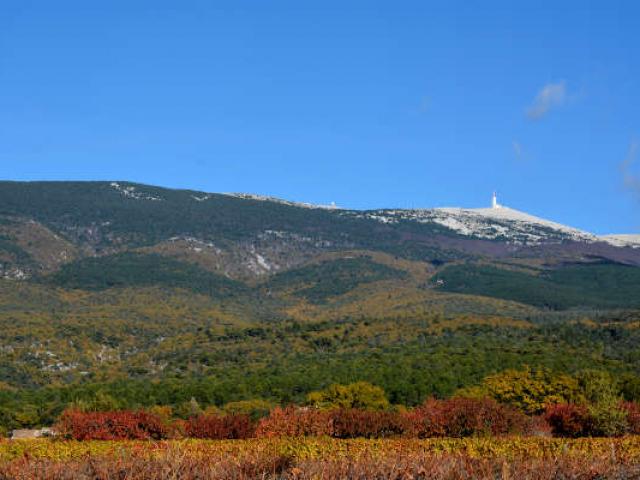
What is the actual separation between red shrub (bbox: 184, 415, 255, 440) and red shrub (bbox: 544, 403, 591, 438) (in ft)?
39.8

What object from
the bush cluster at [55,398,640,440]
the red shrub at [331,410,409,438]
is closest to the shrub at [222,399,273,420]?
the bush cluster at [55,398,640,440]

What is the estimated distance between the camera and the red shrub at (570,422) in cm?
3756

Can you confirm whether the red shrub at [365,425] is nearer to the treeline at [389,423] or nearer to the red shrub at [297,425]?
the treeline at [389,423]

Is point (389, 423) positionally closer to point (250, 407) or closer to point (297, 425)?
point (297, 425)

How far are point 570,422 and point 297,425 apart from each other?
10.9m

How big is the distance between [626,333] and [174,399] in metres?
50.5

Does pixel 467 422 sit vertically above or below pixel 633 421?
below

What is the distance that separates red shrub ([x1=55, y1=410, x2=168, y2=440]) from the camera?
36062 millimetres

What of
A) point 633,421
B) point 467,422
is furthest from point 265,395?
point 633,421

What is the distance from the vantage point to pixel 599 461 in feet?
53.9

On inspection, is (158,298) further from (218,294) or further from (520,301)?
(520,301)

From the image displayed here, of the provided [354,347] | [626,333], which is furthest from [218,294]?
[626,333]

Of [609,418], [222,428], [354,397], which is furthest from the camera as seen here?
[354,397]

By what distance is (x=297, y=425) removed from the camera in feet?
117
